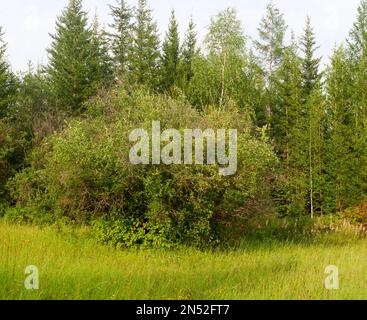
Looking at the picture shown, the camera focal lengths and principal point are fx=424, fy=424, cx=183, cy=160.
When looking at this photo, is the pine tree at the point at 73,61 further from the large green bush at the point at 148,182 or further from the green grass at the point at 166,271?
the green grass at the point at 166,271

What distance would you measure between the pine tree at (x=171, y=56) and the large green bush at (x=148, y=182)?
16.3 meters

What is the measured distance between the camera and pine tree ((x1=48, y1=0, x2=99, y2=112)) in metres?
26.1

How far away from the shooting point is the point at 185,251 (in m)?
10.9

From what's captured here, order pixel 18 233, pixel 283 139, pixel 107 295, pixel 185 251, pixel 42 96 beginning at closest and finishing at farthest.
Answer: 1. pixel 107 295
2. pixel 185 251
3. pixel 18 233
4. pixel 283 139
5. pixel 42 96

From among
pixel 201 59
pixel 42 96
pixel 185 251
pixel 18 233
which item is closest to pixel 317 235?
pixel 185 251

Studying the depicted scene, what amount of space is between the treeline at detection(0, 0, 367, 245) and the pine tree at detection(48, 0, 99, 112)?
76 millimetres

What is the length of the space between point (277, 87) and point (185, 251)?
18.6 meters

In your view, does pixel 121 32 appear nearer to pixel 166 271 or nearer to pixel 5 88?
pixel 5 88

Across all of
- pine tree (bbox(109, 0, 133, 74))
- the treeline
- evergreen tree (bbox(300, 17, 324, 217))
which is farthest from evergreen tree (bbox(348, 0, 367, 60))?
pine tree (bbox(109, 0, 133, 74))

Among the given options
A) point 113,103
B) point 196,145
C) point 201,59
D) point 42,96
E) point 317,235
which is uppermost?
point 201,59

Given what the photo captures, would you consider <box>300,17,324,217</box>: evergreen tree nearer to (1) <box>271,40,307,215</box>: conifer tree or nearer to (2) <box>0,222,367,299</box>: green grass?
(1) <box>271,40,307,215</box>: conifer tree

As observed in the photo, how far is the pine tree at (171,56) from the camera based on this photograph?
94.7ft

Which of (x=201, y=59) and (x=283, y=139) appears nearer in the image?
(x=283, y=139)

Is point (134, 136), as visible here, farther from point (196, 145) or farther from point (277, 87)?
point (277, 87)
